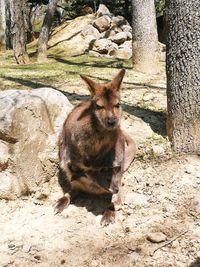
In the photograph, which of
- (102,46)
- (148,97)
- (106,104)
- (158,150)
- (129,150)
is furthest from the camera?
(102,46)

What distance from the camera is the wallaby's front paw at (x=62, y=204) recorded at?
4.82m

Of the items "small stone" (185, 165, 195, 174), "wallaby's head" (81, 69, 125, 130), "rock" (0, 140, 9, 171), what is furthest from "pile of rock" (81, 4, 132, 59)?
"wallaby's head" (81, 69, 125, 130)

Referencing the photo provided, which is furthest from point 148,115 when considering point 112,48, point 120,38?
point 120,38

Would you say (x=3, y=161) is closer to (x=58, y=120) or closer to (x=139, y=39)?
(x=58, y=120)

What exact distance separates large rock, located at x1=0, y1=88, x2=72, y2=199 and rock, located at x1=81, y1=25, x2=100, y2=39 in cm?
1220

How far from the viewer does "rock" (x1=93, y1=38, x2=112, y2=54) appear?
15.7m

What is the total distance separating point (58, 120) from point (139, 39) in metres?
4.46

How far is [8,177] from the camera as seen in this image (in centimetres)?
506

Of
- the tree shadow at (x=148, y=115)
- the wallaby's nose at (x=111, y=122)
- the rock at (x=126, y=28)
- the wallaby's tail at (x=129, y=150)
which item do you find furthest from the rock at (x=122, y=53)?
the wallaby's nose at (x=111, y=122)

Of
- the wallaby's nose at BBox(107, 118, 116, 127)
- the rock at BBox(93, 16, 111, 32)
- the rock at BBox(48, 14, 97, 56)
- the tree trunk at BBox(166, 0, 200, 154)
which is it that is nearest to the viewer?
the wallaby's nose at BBox(107, 118, 116, 127)

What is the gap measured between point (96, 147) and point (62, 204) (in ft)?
2.81

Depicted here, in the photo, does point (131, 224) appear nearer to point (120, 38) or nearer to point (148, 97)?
point (148, 97)

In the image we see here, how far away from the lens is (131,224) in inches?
178

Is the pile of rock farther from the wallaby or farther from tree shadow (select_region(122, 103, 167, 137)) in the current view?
the wallaby
